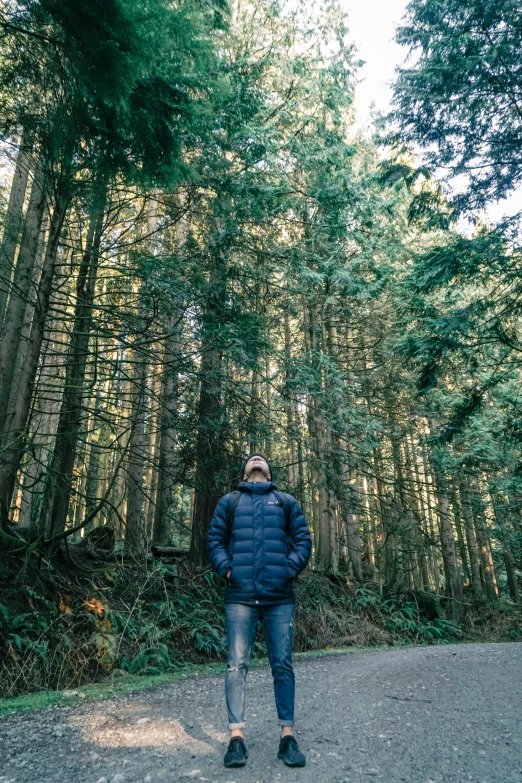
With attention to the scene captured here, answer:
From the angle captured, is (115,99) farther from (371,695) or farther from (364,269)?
(364,269)

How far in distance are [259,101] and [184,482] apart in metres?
7.82

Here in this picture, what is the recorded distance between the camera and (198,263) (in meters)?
9.45

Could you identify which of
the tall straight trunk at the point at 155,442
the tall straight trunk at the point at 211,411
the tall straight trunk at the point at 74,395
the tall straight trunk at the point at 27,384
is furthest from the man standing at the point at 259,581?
the tall straight trunk at the point at 211,411

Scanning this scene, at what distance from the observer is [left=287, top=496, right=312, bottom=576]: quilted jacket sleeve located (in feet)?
11.8

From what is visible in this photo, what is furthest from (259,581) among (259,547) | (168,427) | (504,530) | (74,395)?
(504,530)

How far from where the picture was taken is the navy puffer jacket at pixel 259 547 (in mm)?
3475

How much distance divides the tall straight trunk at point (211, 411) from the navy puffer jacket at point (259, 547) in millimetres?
5142

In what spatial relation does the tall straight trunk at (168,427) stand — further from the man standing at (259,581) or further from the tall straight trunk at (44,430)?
the man standing at (259,581)

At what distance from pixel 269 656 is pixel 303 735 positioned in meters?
0.81

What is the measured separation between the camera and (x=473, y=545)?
21078 mm

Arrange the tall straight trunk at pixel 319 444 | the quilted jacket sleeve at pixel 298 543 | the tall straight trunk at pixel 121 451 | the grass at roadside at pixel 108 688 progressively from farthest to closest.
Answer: the tall straight trunk at pixel 319 444
the tall straight trunk at pixel 121 451
the grass at roadside at pixel 108 688
the quilted jacket sleeve at pixel 298 543

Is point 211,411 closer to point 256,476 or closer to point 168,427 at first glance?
point 168,427

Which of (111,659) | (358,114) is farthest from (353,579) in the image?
(358,114)

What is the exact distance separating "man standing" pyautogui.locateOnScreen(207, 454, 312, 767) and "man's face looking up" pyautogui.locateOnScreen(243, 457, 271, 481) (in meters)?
0.04
